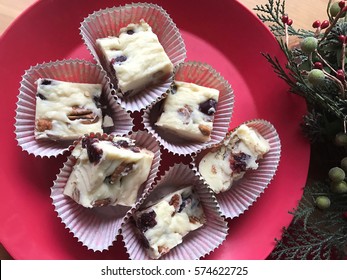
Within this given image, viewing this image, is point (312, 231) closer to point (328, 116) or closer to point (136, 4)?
point (328, 116)

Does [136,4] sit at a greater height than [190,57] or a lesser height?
greater

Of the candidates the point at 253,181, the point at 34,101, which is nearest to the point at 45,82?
the point at 34,101

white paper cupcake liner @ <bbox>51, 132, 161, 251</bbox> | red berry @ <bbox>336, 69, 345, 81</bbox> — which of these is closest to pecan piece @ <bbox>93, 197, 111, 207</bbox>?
white paper cupcake liner @ <bbox>51, 132, 161, 251</bbox>

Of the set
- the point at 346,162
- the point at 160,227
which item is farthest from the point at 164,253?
the point at 346,162

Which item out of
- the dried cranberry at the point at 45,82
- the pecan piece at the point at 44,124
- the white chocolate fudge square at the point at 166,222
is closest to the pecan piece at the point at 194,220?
the white chocolate fudge square at the point at 166,222

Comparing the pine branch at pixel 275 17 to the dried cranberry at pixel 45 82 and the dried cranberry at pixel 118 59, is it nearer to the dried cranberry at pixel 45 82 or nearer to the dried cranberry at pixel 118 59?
the dried cranberry at pixel 118 59

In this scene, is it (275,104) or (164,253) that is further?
(275,104)
